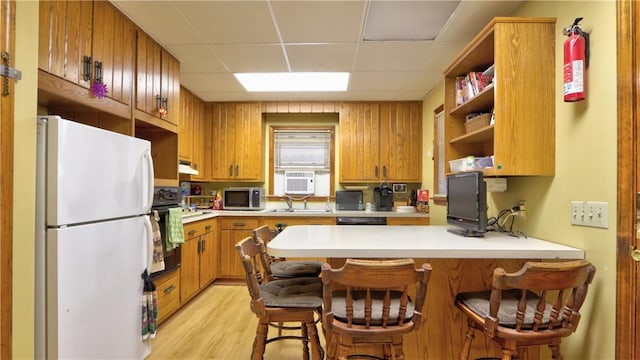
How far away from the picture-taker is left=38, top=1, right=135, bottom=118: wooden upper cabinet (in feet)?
5.24

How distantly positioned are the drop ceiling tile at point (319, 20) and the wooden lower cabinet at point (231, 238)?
2.27 meters

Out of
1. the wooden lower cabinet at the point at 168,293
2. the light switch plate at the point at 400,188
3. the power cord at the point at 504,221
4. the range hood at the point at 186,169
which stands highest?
the range hood at the point at 186,169

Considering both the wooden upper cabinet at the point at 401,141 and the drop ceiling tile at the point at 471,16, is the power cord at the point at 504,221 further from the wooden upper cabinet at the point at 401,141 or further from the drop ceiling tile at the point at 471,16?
the wooden upper cabinet at the point at 401,141

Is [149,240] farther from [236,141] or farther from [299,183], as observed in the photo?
[299,183]

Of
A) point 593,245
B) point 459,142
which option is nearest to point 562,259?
point 593,245

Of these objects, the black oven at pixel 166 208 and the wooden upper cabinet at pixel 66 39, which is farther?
the black oven at pixel 166 208

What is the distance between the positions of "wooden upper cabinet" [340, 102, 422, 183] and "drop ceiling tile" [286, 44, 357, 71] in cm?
120

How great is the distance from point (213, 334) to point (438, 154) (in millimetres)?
3006

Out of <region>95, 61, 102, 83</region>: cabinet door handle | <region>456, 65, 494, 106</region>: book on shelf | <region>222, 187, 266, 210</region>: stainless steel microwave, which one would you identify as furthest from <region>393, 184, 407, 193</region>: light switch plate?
<region>95, 61, 102, 83</region>: cabinet door handle

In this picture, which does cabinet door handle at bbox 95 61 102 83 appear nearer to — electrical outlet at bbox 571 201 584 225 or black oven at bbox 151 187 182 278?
black oven at bbox 151 187 182 278

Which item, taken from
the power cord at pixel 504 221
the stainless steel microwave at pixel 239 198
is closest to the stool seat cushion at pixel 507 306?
the power cord at pixel 504 221

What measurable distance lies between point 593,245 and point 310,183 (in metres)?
3.30

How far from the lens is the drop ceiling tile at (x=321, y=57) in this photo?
2611 millimetres

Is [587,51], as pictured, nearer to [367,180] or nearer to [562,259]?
[562,259]
